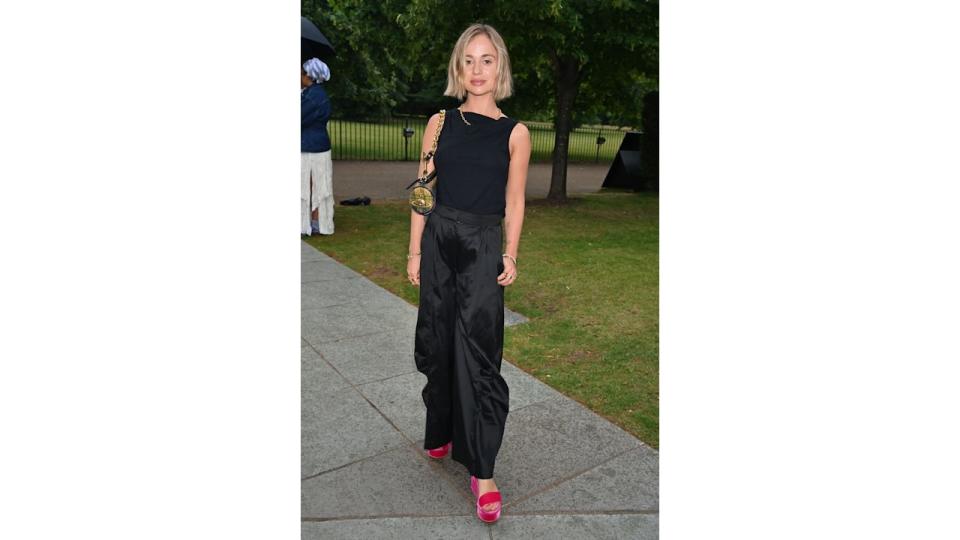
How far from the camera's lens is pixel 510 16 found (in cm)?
1144

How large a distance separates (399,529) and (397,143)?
27978mm

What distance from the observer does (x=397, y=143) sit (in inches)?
1182

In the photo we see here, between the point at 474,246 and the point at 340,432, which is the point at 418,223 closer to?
the point at 474,246

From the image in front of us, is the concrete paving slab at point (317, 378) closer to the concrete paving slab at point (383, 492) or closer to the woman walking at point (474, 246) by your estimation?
the concrete paving slab at point (383, 492)

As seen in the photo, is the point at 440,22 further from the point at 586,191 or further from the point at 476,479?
the point at 476,479

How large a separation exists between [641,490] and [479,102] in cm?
188

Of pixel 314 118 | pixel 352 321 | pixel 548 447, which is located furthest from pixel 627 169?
pixel 548 447

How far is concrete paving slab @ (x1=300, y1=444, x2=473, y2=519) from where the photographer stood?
3090 mm

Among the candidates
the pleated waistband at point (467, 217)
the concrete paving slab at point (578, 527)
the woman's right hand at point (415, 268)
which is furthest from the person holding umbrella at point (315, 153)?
the concrete paving slab at point (578, 527)

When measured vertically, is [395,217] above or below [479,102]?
below

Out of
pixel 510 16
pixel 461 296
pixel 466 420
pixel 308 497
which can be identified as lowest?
pixel 308 497

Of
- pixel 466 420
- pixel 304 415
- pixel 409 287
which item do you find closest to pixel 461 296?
pixel 466 420

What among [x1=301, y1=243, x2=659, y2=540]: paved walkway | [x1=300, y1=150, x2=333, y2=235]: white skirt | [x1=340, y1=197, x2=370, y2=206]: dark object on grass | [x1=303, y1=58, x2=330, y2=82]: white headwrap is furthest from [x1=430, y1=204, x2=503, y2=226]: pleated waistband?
[x1=340, y1=197, x2=370, y2=206]: dark object on grass

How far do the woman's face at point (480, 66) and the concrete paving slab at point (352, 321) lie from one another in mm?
2991
